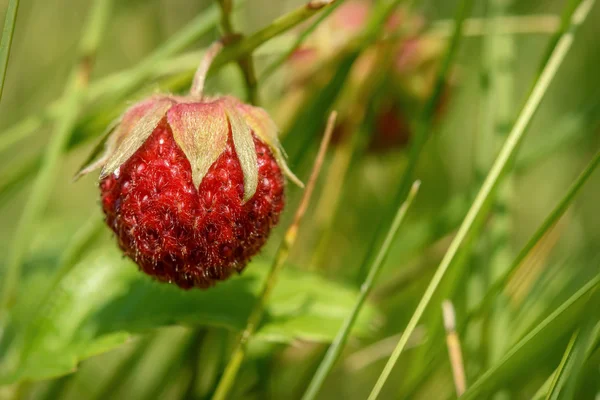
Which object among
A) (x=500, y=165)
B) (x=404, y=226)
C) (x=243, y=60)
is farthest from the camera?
(x=404, y=226)

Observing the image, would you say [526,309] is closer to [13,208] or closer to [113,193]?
[113,193]

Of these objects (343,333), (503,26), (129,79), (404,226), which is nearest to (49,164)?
(129,79)

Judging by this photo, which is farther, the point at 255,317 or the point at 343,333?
the point at 255,317

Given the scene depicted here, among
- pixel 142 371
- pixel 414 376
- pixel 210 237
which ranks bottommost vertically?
pixel 142 371

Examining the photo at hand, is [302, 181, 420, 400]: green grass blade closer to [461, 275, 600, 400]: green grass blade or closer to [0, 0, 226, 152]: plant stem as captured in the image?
[461, 275, 600, 400]: green grass blade

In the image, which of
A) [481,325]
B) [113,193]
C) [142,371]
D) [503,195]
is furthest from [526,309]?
[142,371]

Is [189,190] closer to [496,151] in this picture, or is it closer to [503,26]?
[496,151]

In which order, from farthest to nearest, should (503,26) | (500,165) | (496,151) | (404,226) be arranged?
(404,226), (503,26), (496,151), (500,165)
